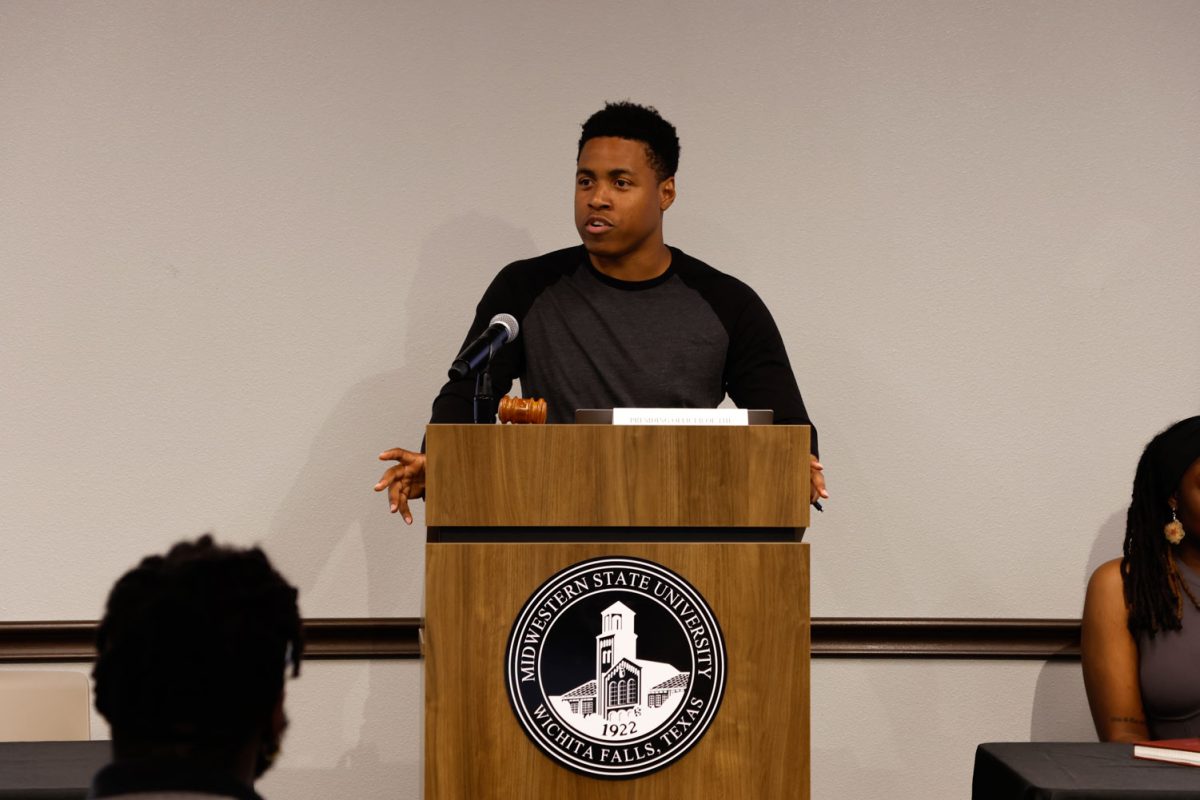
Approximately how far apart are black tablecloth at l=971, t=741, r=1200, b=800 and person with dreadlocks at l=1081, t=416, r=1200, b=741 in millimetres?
624

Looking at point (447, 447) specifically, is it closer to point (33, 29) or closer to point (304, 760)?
point (304, 760)

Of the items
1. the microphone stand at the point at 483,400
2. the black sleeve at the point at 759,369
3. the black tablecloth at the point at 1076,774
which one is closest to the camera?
the black tablecloth at the point at 1076,774

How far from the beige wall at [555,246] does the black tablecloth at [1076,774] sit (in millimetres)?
1307

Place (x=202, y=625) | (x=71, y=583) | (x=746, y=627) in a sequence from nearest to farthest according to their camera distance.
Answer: (x=202, y=625) → (x=746, y=627) → (x=71, y=583)

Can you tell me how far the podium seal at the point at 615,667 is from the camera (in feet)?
7.11

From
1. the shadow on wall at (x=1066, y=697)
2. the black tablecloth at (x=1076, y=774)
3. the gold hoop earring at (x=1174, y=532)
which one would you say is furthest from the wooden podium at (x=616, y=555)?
the shadow on wall at (x=1066, y=697)

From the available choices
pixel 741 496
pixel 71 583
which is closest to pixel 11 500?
pixel 71 583

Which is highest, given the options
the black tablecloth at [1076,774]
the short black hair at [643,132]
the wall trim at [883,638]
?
the short black hair at [643,132]

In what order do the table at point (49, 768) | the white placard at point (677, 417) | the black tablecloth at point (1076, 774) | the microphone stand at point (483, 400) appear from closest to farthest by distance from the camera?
1. the table at point (49, 768)
2. the black tablecloth at point (1076, 774)
3. the white placard at point (677, 417)
4. the microphone stand at point (483, 400)

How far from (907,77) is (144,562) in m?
3.09

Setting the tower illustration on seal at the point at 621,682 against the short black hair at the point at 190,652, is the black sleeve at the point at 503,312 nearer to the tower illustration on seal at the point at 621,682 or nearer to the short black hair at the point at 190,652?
the tower illustration on seal at the point at 621,682

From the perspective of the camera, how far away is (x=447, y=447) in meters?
2.21

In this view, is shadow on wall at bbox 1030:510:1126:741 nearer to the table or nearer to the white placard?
the white placard

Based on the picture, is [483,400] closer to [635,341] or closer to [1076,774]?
[635,341]
